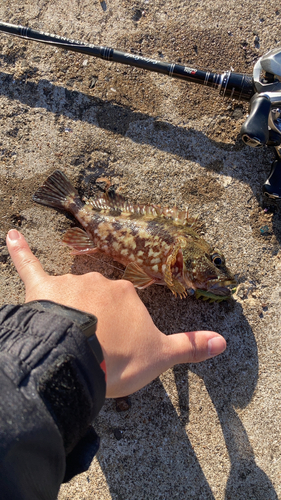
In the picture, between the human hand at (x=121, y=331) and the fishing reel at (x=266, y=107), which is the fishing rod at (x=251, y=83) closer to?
the fishing reel at (x=266, y=107)

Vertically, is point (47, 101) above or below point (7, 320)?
above

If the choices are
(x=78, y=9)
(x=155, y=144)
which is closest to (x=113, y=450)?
(x=155, y=144)

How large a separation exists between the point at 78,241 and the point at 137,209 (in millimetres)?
540

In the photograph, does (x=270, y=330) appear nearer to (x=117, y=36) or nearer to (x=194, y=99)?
(x=194, y=99)

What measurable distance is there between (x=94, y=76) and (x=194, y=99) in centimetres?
92

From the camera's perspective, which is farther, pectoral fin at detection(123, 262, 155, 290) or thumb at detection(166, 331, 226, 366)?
pectoral fin at detection(123, 262, 155, 290)

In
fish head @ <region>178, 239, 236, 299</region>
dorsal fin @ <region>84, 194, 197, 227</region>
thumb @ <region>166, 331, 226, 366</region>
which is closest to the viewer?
thumb @ <region>166, 331, 226, 366</region>

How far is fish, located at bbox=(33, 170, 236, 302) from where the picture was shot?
2.45 m

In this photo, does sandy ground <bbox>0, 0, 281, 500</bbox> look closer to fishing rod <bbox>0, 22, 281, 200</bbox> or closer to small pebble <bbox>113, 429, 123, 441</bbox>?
small pebble <bbox>113, 429, 123, 441</bbox>

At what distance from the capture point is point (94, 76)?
300 centimetres

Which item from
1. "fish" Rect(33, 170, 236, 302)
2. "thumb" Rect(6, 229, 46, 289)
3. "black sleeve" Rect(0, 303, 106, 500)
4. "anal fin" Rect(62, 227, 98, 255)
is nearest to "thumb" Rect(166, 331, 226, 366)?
"fish" Rect(33, 170, 236, 302)

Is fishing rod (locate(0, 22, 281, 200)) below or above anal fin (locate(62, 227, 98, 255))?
above

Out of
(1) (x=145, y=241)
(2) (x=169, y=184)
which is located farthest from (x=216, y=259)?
(2) (x=169, y=184)

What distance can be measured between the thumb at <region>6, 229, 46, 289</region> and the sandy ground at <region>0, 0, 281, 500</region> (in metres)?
0.32
